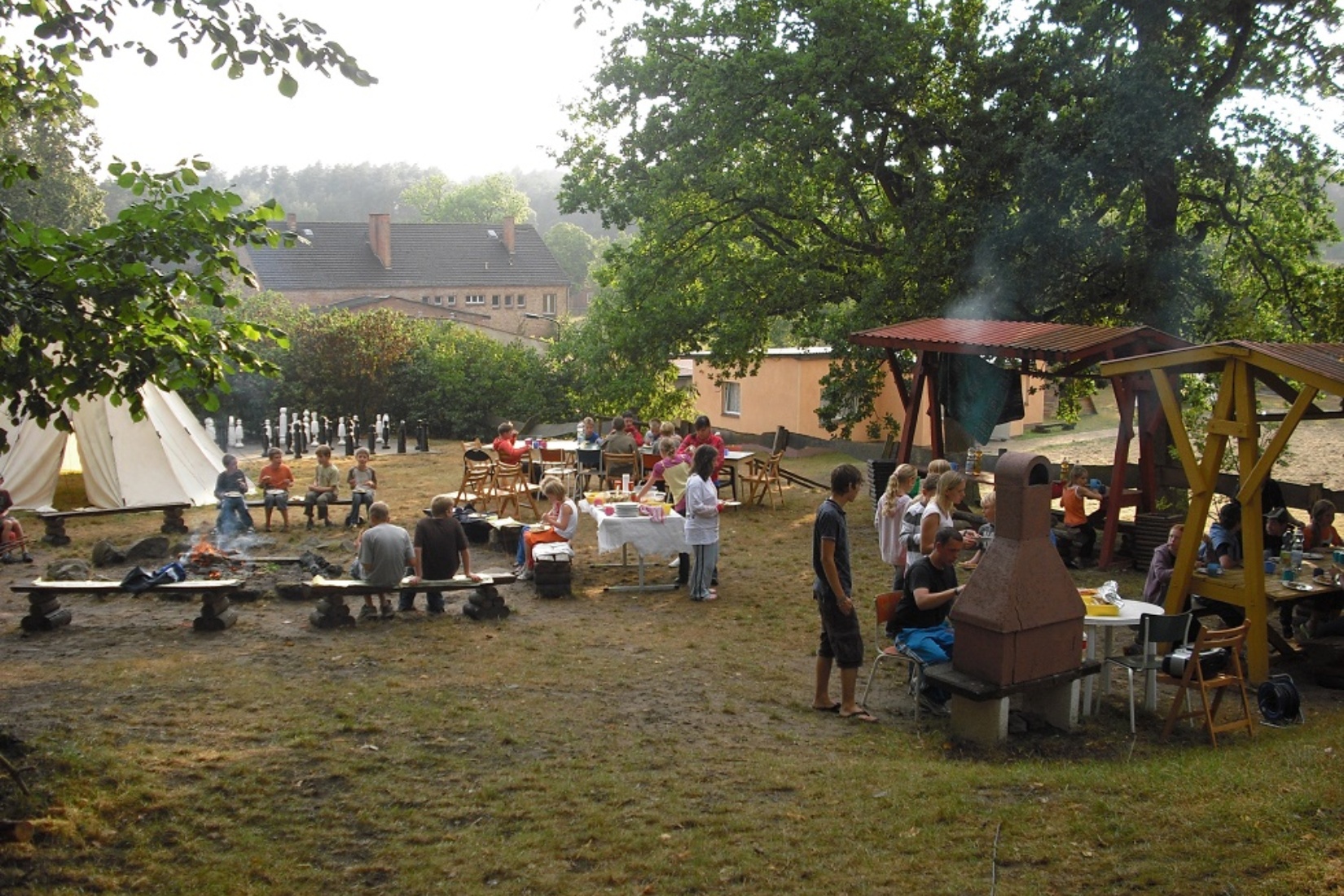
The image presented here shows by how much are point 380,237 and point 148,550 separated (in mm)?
48978

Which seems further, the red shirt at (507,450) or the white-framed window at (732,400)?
the white-framed window at (732,400)

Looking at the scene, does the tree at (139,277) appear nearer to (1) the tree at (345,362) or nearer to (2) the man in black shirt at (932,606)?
(2) the man in black shirt at (932,606)

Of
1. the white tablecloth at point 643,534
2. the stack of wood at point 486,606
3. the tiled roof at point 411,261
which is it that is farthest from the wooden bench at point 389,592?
the tiled roof at point 411,261

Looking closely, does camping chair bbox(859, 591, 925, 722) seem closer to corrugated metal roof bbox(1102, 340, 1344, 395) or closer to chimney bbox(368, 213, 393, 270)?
corrugated metal roof bbox(1102, 340, 1344, 395)

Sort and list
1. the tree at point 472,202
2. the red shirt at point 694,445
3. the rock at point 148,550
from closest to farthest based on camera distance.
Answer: the rock at point 148,550
the red shirt at point 694,445
the tree at point 472,202

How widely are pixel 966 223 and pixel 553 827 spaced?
45.2ft

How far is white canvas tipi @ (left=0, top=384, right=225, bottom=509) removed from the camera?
16.0 meters

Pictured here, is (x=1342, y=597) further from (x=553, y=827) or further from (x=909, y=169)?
(x=909, y=169)

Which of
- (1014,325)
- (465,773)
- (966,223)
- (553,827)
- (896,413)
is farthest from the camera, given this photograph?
(896,413)

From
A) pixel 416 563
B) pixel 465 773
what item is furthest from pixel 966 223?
pixel 465 773

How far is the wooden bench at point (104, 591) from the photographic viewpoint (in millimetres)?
9859

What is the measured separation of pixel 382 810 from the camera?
5723mm

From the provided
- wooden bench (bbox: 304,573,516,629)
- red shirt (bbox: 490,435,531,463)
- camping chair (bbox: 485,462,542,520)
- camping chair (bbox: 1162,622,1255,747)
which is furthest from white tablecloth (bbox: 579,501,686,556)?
camping chair (bbox: 1162,622,1255,747)

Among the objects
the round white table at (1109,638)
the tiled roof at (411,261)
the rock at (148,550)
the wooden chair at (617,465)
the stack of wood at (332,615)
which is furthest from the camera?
the tiled roof at (411,261)
